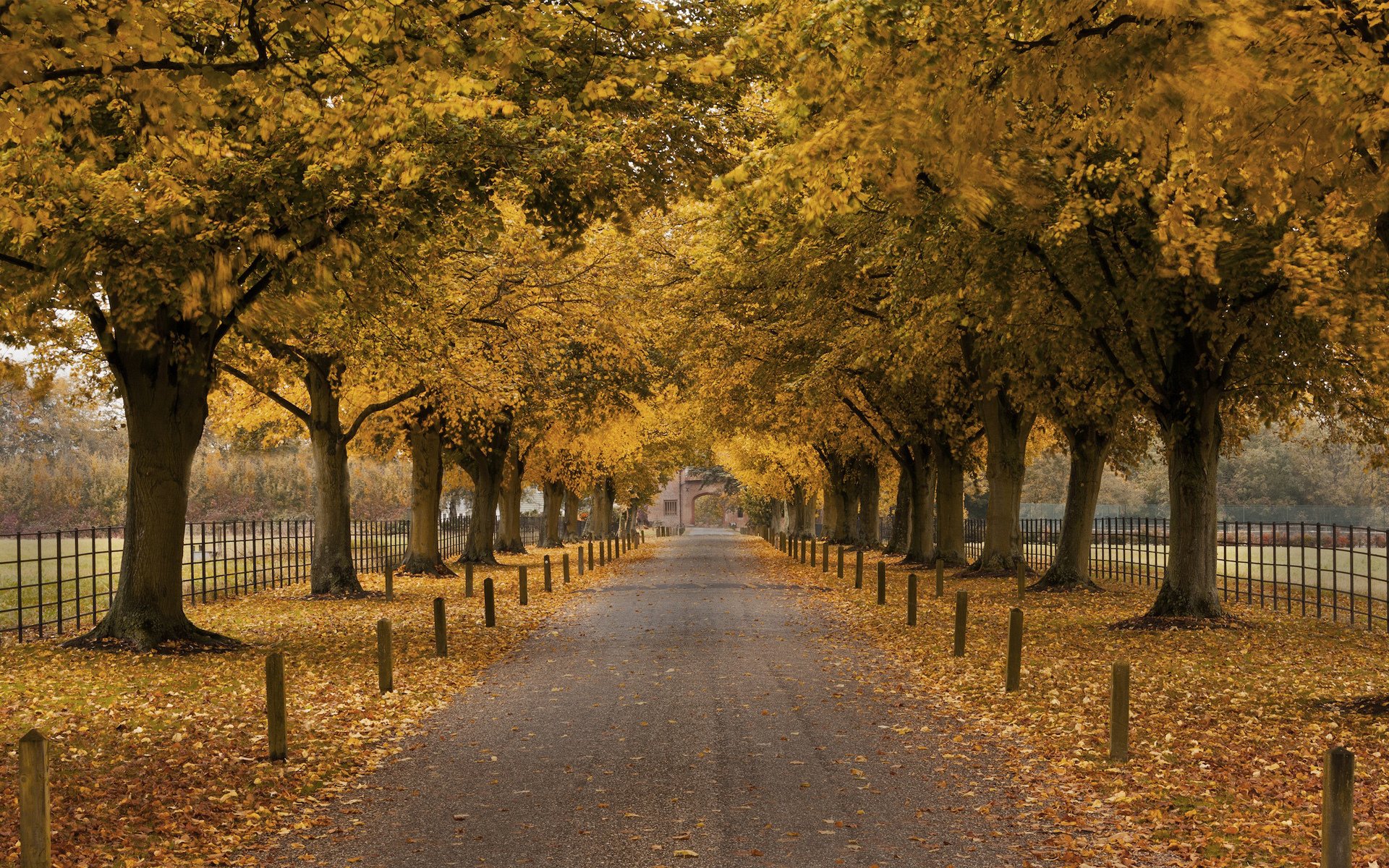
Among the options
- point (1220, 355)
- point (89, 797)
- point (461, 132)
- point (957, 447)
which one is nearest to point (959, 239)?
point (1220, 355)

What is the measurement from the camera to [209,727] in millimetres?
11328

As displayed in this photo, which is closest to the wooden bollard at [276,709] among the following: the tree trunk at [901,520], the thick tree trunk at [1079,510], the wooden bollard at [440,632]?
the wooden bollard at [440,632]

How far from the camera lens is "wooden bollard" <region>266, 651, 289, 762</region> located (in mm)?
9844

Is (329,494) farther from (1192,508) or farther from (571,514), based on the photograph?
(571,514)

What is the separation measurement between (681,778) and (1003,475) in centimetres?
2335

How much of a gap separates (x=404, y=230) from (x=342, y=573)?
48.3 ft

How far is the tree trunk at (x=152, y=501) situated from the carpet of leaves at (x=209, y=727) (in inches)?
25.9

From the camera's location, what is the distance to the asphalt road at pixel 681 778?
7312 millimetres

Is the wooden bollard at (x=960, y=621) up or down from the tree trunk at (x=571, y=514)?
up

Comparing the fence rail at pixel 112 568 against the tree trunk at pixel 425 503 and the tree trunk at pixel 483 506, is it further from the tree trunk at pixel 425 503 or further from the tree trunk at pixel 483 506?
the tree trunk at pixel 483 506

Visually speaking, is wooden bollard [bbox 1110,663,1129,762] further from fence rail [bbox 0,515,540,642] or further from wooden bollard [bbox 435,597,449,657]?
fence rail [bbox 0,515,540,642]

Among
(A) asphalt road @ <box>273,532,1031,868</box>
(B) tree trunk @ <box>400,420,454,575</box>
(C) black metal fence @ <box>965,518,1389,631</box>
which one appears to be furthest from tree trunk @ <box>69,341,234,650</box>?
(B) tree trunk @ <box>400,420,454,575</box>

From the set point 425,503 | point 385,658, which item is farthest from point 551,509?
point 385,658

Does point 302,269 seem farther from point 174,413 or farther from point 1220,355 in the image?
point 1220,355
